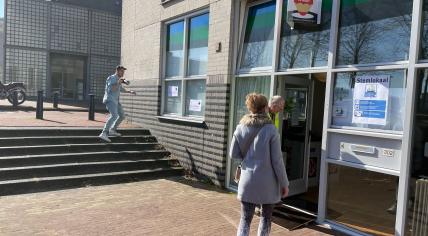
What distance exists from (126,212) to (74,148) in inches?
124

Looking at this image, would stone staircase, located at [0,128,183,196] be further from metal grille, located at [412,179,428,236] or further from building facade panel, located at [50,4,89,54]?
building facade panel, located at [50,4,89,54]

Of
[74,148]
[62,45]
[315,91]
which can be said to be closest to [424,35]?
[315,91]

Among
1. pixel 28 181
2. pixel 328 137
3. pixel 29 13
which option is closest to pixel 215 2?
pixel 328 137

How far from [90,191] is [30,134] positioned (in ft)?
8.14

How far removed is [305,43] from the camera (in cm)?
614

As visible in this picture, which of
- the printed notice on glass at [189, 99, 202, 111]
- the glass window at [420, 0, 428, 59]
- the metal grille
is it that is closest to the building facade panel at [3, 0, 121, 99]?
the printed notice on glass at [189, 99, 202, 111]

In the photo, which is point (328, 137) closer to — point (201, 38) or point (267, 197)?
point (267, 197)

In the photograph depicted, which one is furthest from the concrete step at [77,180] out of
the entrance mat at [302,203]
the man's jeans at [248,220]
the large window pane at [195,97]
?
the man's jeans at [248,220]

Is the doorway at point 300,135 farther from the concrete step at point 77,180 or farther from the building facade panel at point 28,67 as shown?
the building facade panel at point 28,67

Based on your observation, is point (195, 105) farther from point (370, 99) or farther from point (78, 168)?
point (370, 99)

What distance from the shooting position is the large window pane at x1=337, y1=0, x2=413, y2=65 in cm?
479

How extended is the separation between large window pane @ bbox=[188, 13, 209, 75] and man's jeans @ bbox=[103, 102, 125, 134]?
177 cm

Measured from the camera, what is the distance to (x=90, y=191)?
23.0ft

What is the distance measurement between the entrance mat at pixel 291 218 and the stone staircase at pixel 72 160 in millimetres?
3054
